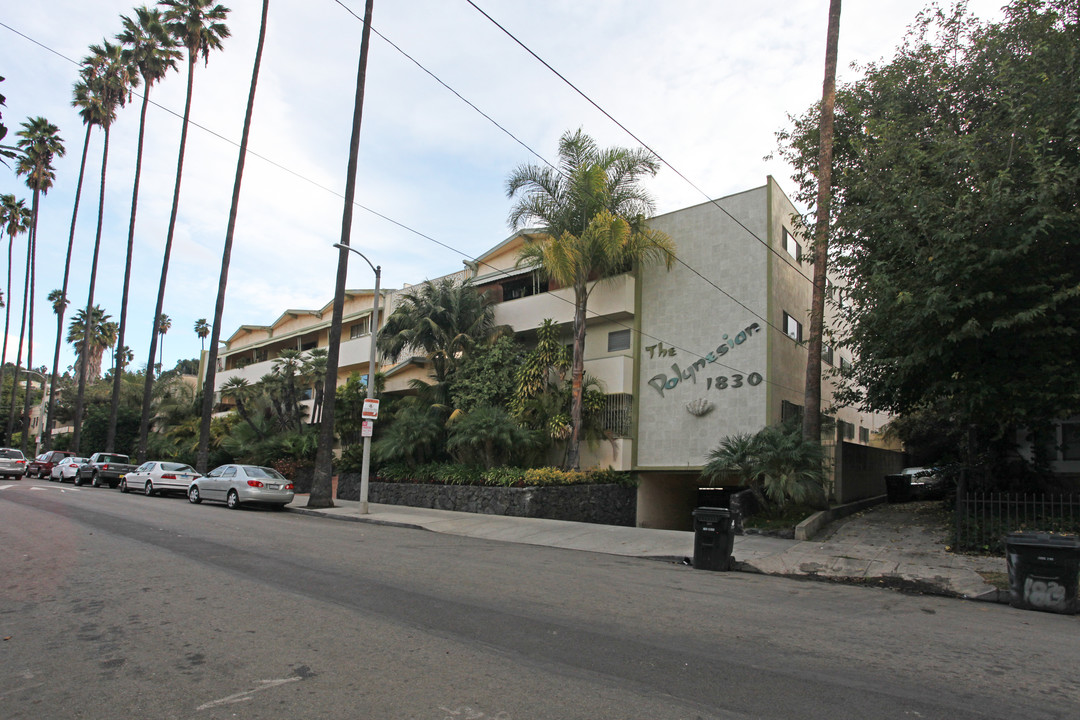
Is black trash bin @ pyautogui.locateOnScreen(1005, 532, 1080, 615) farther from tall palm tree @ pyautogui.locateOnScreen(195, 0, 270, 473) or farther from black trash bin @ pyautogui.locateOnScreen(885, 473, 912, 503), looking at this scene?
tall palm tree @ pyautogui.locateOnScreen(195, 0, 270, 473)

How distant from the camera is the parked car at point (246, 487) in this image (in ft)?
66.6

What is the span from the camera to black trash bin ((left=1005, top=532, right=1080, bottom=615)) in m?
8.69

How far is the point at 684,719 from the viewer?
4.25 meters

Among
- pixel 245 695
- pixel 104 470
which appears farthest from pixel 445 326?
pixel 245 695

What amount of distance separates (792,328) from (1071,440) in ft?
25.7

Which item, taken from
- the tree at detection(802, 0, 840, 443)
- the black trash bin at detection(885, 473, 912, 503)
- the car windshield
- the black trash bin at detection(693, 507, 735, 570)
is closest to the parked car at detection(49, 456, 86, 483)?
the car windshield

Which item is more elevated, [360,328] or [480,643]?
[360,328]

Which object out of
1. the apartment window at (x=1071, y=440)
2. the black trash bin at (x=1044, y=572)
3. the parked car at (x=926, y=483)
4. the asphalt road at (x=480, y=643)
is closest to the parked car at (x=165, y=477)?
the asphalt road at (x=480, y=643)

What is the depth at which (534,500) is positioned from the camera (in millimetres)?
19438

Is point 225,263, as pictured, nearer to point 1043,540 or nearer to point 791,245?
point 791,245

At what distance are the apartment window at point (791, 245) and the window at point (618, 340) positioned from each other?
556 centimetres

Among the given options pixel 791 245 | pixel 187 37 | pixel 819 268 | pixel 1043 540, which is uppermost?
pixel 187 37

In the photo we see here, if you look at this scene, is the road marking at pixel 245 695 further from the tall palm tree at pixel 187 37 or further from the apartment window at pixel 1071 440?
the tall palm tree at pixel 187 37

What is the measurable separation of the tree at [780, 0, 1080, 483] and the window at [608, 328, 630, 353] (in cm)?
889
